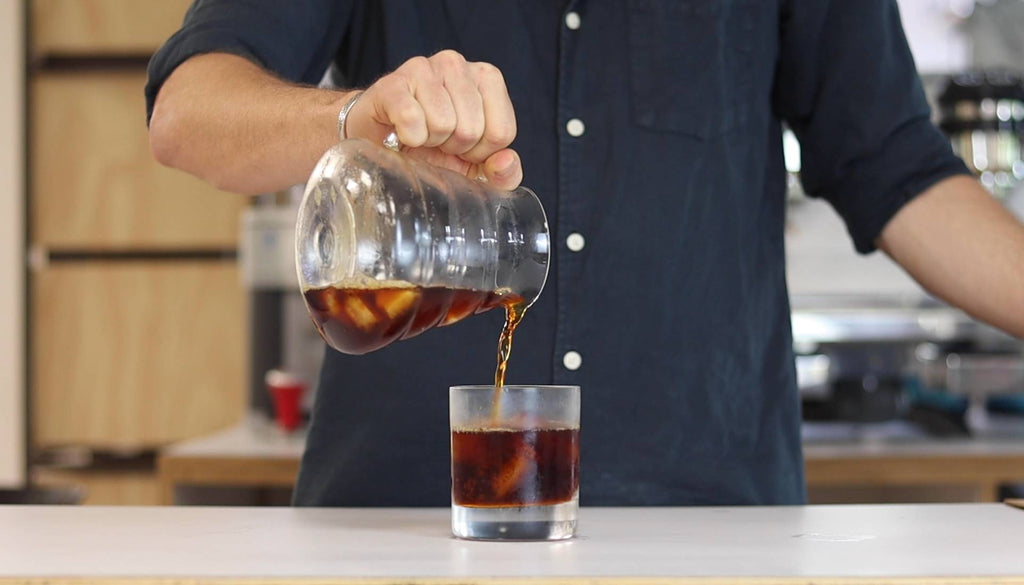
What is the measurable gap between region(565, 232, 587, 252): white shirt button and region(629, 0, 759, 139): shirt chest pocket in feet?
0.48

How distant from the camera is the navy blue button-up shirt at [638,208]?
1.29 m

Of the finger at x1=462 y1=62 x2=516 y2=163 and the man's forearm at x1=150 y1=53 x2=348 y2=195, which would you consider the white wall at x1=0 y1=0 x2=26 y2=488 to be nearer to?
the man's forearm at x1=150 y1=53 x2=348 y2=195

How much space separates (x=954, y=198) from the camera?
1404 millimetres

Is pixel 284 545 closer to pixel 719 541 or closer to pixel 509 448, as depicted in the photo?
pixel 509 448

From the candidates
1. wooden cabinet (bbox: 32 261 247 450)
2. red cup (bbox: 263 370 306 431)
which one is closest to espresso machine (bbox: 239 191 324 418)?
red cup (bbox: 263 370 306 431)

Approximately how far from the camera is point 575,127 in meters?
1.34

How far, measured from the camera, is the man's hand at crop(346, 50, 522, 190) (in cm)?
85

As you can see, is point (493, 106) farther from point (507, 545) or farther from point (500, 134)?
point (507, 545)

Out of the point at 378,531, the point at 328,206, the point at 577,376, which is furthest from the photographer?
the point at 577,376

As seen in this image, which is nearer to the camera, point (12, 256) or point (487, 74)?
point (487, 74)

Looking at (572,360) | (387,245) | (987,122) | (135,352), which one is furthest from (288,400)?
(387,245)

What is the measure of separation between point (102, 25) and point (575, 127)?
8.79ft

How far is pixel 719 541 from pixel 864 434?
1805 millimetres

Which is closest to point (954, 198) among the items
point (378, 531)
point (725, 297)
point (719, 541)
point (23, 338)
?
point (725, 297)
